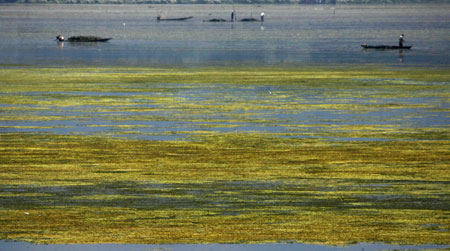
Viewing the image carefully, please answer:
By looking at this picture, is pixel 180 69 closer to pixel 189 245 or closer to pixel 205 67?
pixel 205 67

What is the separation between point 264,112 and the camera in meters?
42.2

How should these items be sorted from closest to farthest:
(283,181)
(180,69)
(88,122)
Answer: (283,181)
(88,122)
(180,69)

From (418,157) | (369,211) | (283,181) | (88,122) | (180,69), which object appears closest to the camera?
(369,211)

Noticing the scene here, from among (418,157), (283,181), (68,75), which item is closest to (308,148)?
(418,157)

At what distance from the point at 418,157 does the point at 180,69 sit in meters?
42.0

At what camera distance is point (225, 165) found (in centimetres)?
2898

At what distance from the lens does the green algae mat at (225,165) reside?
70.5 ft

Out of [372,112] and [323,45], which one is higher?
[372,112]

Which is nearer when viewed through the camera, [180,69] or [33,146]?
[33,146]

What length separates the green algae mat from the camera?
21.5 m

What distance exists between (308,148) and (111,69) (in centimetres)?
4076

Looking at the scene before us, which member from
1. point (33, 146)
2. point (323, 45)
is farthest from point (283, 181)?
point (323, 45)

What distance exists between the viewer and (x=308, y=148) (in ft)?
105

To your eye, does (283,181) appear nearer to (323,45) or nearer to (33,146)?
(33,146)
